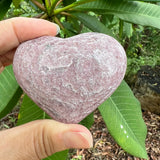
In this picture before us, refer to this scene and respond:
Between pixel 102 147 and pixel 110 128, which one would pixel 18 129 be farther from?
pixel 102 147

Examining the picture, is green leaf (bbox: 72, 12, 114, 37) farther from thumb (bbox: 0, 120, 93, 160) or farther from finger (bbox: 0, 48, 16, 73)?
thumb (bbox: 0, 120, 93, 160)

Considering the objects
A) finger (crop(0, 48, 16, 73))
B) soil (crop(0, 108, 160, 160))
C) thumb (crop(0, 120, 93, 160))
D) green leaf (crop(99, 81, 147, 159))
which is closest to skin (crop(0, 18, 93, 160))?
thumb (crop(0, 120, 93, 160))

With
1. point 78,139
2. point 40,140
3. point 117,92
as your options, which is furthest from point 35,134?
point 117,92

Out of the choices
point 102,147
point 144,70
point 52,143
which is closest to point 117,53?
point 52,143

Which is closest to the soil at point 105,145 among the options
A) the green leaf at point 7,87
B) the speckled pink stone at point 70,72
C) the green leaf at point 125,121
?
the green leaf at point 125,121

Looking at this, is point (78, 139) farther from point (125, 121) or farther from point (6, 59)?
point (6, 59)

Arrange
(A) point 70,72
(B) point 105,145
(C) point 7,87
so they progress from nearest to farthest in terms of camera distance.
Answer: (A) point 70,72
(C) point 7,87
(B) point 105,145

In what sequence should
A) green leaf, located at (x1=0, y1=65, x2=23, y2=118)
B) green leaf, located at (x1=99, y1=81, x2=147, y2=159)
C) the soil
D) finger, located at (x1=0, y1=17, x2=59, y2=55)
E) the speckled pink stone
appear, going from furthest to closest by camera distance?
1. the soil
2. green leaf, located at (x1=99, y1=81, x2=147, y2=159)
3. green leaf, located at (x1=0, y1=65, x2=23, y2=118)
4. finger, located at (x1=0, y1=17, x2=59, y2=55)
5. the speckled pink stone
